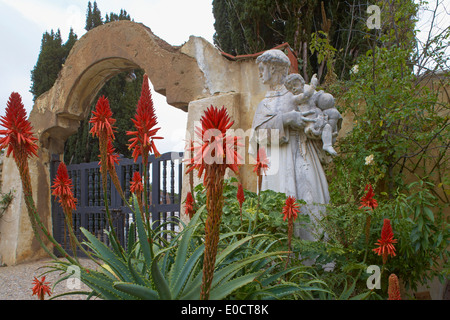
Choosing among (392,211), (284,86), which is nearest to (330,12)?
(284,86)

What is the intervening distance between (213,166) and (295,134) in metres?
2.12

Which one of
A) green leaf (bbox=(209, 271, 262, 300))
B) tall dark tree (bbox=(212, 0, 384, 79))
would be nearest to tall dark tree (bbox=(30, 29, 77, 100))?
tall dark tree (bbox=(212, 0, 384, 79))

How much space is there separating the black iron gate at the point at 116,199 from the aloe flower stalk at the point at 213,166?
15.1ft

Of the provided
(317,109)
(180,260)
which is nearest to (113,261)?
(180,260)

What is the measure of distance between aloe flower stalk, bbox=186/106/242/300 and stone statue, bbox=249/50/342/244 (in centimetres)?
188

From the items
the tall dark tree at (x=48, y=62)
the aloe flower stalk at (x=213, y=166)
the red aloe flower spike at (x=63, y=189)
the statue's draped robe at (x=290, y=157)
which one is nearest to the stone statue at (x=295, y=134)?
the statue's draped robe at (x=290, y=157)

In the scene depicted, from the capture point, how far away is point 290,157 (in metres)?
2.75

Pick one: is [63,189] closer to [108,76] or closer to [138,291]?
[138,291]

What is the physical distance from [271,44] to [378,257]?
716 cm

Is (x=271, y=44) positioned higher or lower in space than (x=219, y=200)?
higher

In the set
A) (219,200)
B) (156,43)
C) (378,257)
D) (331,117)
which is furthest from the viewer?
(156,43)

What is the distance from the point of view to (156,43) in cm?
485

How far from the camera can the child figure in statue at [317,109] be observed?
2.70m

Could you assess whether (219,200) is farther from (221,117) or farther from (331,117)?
(331,117)
